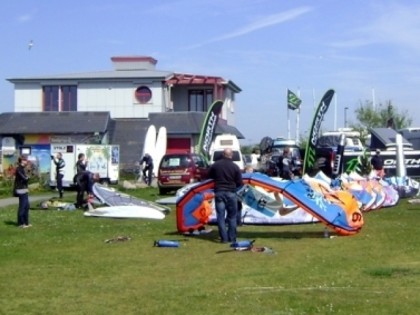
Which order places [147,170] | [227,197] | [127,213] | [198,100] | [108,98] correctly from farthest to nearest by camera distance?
1. [198,100]
2. [108,98]
3. [147,170]
4. [127,213]
5. [227,197]

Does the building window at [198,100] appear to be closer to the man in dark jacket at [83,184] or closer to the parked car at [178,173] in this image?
the parked car at [178,173]

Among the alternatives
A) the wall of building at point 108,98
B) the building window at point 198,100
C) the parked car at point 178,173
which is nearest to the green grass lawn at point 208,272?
the parked car at point 178,173

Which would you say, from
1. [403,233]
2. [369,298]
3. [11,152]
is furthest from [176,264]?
[11,152]

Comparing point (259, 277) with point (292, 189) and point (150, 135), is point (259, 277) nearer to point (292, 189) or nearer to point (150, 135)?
point (292, 189)

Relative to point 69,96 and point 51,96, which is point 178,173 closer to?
point 69,96

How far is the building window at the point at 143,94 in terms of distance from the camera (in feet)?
204

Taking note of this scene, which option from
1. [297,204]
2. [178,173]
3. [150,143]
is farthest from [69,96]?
[297,204]

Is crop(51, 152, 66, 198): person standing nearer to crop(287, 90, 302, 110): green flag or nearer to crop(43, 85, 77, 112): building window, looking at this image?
crop(43, 85, 77, 112): building window

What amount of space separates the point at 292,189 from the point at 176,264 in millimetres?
4582

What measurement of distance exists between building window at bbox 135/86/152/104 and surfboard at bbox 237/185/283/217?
42400 millimetres

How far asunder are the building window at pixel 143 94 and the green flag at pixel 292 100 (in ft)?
44.7

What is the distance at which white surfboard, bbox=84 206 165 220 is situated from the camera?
77.3 feet

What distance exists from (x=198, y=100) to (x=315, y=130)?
32087mm

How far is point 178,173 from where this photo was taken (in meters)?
35.9
